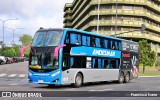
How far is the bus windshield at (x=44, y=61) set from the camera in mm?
21936

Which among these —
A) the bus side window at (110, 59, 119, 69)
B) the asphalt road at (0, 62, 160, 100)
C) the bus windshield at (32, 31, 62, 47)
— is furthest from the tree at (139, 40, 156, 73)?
the bus windshield at (32, 31, 62, 47)

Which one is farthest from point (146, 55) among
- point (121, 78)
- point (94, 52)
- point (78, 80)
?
point (78, 80)

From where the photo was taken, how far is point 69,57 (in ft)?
74.6

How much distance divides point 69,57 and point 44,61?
1.64 metres

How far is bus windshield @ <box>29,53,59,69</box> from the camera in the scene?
864 inches

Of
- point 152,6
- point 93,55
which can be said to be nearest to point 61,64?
point 93,55

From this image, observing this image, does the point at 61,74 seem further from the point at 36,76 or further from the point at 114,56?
the point at 114,56

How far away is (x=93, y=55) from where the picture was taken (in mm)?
25531

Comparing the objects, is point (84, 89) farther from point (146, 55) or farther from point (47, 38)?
point (146, 55)

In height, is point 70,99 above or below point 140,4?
below

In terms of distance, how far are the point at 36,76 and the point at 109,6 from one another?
72.3 metres

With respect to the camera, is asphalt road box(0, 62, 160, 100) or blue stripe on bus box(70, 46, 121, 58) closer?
asphalt road box(0, 62, 160, 100)

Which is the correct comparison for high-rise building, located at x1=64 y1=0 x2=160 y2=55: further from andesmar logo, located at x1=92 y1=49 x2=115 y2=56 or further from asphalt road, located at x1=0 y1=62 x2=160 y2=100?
asphalt road, located at x1=0 y1=62 x2=160 y2=100

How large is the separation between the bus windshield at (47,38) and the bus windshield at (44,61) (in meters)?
0.71
